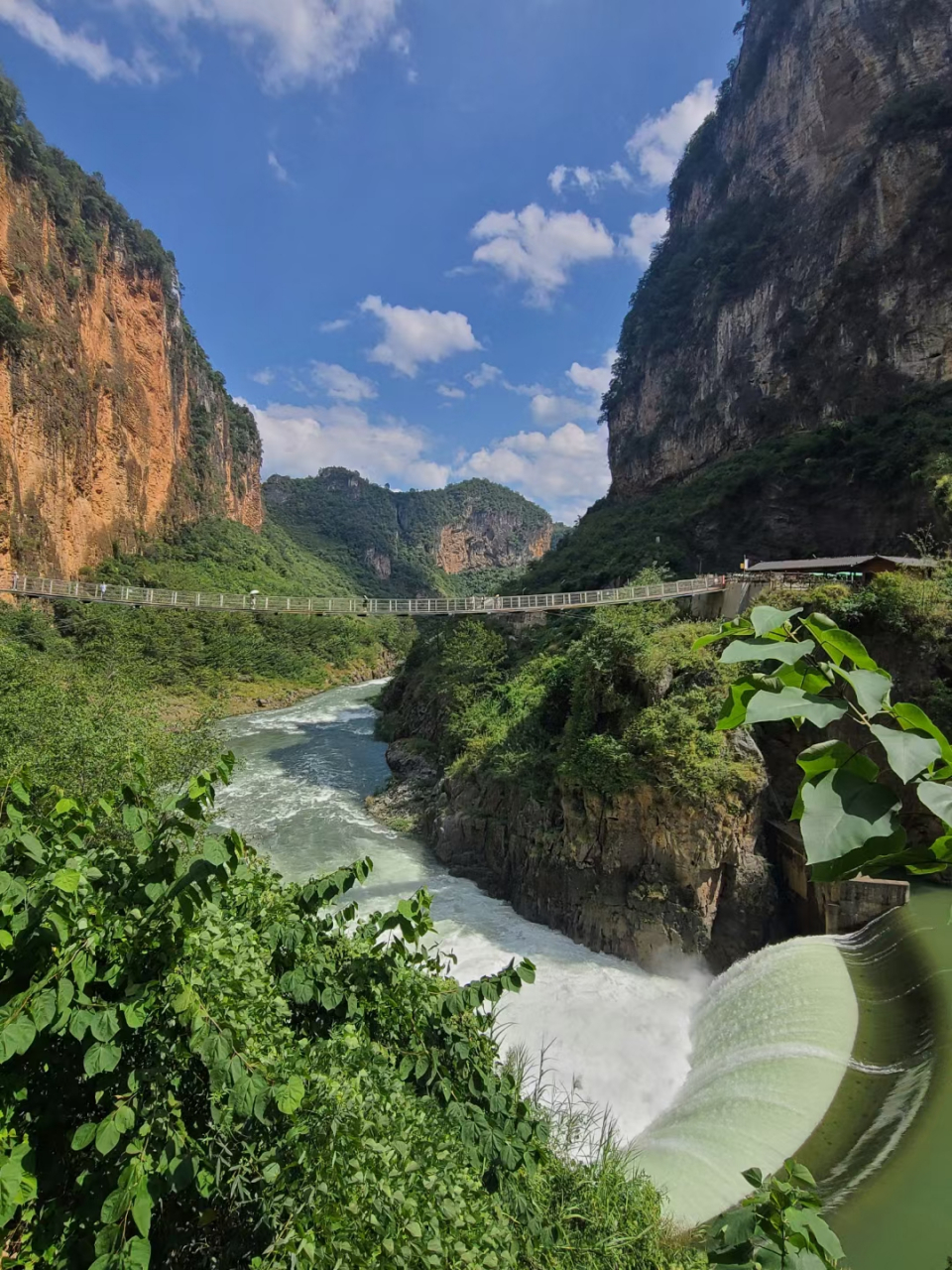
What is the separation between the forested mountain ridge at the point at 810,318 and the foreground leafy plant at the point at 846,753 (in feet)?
62.5

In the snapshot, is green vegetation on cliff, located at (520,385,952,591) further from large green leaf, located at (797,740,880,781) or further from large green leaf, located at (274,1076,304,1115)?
large green leaf, located at (274,1076,304,1115)

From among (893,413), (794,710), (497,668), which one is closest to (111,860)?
(794,710)

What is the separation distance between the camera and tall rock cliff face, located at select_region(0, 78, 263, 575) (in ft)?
92.6

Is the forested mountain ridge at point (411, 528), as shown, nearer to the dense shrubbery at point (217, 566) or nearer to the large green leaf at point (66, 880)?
the dense shrubbery at point (217, 566)

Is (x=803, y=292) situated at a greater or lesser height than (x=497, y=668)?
greater

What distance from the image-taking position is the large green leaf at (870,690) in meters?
0.74

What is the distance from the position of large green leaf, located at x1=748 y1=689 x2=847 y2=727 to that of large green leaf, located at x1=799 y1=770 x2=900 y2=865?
9 cm

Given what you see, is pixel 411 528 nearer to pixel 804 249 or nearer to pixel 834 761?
pixel 804 249

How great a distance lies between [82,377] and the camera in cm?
3522

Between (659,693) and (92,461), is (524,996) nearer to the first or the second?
(659,693)

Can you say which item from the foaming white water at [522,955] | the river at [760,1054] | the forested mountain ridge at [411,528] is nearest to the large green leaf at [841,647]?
the river at [760,1054]

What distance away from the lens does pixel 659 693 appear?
440 inches

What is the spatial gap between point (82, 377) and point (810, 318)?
39.9 metres

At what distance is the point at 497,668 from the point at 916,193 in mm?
25527
